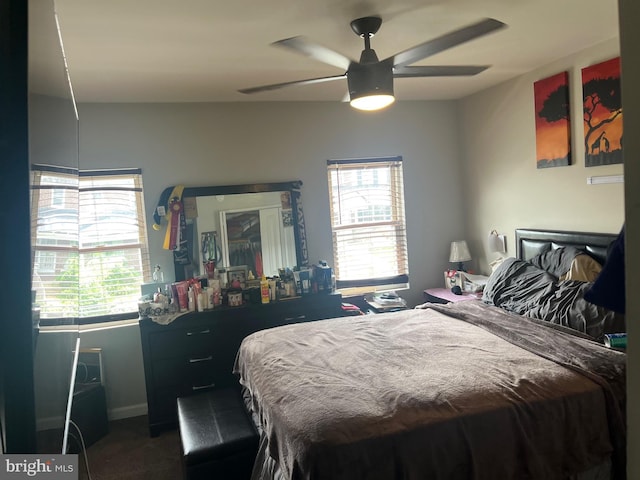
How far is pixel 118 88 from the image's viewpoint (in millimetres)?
3365

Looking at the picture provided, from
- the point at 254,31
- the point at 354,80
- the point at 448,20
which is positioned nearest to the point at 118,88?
the point at 254,31

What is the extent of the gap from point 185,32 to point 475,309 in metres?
2.54

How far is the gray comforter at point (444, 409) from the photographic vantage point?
6.03 feet

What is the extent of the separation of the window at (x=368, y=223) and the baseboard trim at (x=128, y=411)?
1.98m

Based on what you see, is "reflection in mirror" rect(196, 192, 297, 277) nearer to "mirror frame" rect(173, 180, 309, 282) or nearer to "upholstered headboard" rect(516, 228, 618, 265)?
"mirror frame" rect(173, 180, 309, 282)

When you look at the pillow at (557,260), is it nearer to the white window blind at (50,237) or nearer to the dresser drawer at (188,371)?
the dresser drawer at (188,371)

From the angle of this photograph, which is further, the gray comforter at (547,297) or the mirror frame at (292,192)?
the mirror frame at (292,192)

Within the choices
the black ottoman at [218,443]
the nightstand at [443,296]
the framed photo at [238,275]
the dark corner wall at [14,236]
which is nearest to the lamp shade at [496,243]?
the nightstand at [443,296]

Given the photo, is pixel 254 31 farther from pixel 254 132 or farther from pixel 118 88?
pixel 254 132

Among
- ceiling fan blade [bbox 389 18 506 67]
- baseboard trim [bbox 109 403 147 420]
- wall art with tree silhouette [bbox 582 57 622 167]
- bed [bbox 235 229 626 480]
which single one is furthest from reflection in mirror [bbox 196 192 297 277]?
wall art with tree silhouette [bbox 582 57 622 167]

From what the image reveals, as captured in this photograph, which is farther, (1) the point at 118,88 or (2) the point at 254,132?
(2) the point at 254,132

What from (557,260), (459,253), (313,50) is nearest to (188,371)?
(313,50)

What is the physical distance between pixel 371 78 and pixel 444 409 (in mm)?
1575

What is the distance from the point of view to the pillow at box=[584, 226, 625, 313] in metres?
0.89
